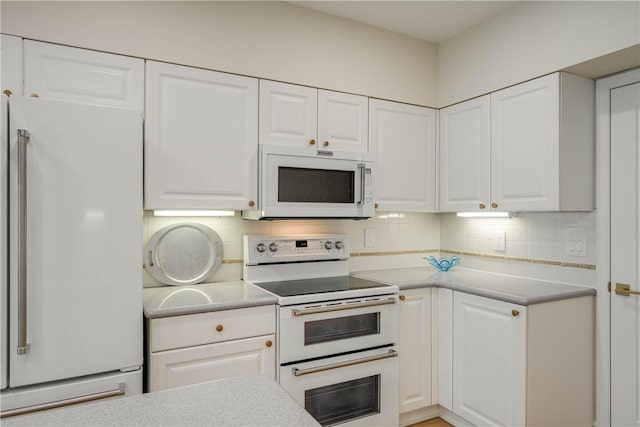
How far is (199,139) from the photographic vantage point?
224 centimetres

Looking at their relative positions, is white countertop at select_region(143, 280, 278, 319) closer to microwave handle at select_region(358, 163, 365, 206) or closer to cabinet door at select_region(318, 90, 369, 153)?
microwave handle at select_region(358, 163, 365, 206)

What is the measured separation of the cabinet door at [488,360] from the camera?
2133 mm

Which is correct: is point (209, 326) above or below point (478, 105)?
below

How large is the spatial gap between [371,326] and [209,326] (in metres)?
0.91

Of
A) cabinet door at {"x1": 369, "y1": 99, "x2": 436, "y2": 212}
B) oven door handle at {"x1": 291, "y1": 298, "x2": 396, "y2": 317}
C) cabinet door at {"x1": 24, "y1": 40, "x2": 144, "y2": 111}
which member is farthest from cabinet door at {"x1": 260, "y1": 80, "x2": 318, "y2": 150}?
oven door handle at {"x1": 291, "y1": 298, "x2": 396, "y2": 317}

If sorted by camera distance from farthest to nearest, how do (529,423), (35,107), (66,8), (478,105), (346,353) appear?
(478,105)
(346,353)
(529,423)
(66,8)
(35,107)

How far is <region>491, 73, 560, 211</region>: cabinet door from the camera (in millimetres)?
2273

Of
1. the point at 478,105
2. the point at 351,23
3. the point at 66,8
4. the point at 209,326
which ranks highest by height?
the point at 351,23

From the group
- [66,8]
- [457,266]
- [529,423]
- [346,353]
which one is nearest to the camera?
[66,8]

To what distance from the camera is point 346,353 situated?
2270 millimetres

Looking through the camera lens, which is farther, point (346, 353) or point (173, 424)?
point (346, 353)

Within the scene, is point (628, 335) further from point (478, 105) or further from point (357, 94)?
point (357, 94)

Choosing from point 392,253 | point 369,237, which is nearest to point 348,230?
point 369,237

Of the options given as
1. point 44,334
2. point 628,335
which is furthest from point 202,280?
point 628,335
